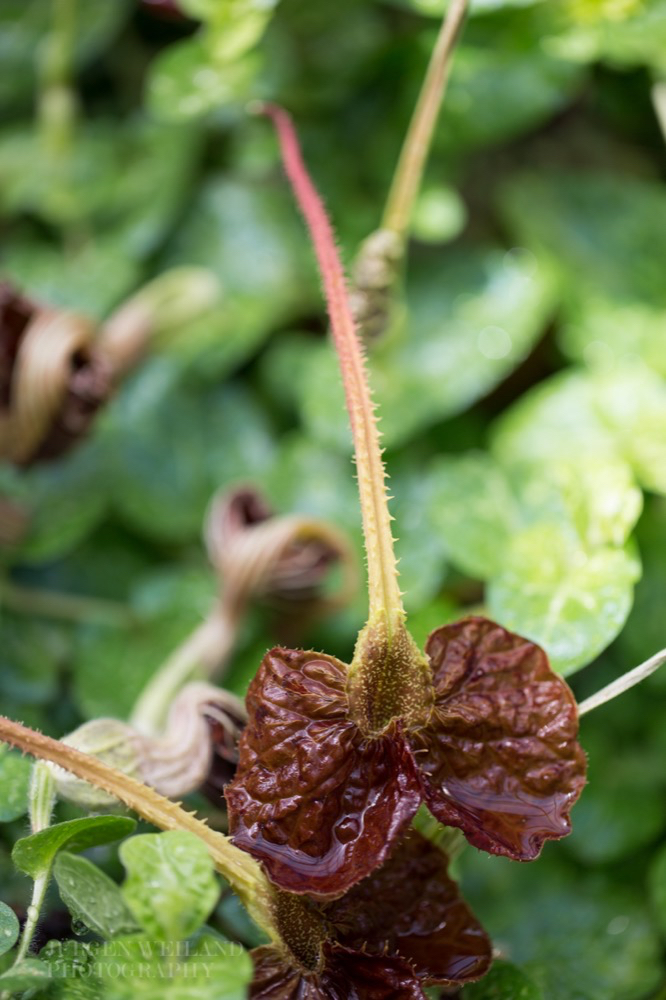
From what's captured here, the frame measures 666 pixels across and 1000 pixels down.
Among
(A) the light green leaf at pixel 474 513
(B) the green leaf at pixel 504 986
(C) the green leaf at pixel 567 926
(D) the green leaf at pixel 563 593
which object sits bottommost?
(C) the green leaf at pixel 567 926

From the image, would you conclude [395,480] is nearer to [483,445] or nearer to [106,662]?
[483,445]

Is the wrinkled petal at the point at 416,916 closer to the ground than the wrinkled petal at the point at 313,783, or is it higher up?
closer to the ground

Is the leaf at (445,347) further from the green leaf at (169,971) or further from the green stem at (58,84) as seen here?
the green leaf at (169,971)

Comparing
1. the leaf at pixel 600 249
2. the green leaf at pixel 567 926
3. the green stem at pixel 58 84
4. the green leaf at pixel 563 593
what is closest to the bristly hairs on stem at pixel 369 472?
the green leaf at pixel 563 593

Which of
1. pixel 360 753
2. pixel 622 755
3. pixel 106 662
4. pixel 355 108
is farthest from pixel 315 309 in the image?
pixel 360 753

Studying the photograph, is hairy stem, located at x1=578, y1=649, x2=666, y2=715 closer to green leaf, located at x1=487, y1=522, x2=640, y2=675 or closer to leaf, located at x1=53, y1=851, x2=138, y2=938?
green leaf, located at x1=487, y1=522, x2=640, y2=675

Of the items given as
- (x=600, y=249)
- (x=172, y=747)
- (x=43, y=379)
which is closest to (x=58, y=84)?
(x=43, y=379)

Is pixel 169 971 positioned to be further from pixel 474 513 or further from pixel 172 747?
pixel 474 513
